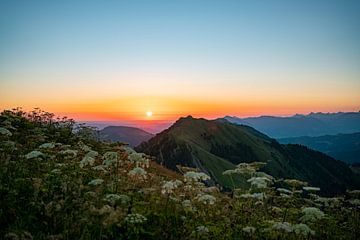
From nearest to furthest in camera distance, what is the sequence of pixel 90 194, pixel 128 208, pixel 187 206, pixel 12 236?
1. pixel 12 236
2. pixel 90 194
3. pixel 128 208
4. pixel 187 206

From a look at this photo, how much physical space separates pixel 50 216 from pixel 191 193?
515cm

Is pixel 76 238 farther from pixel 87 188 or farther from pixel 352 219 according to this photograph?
pixel 352 219

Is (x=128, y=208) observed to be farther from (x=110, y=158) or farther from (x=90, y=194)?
(x=110, y=158)

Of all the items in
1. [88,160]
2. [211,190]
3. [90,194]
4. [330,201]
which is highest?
[88,160]

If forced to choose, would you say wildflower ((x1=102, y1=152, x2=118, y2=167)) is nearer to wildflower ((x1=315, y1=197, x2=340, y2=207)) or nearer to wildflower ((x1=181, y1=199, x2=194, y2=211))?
wildflower ((x1=181, y1=199, x2=194, y2=211))

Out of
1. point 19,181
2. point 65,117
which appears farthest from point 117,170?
point 65,117

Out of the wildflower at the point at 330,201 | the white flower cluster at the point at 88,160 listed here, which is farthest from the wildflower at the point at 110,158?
the wildflower at the point at 330,201

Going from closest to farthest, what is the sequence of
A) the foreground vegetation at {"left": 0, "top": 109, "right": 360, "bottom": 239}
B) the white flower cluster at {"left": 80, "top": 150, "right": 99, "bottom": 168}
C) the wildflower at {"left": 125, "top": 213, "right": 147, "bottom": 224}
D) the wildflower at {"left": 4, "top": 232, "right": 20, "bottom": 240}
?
the wildflower at {"left": 4, "top": 232, "right": 20, "bottom": 240} → the wildflower at {"left": 125, "top": 213, "right": 147, "bottom": 224} → the foreground vegetation at {"left": 0, "top": 109, "right": 360, "bottom": 239} → the white flower cluster at {"left": 80, "top": 150, "right": 99, "bottom": 168}

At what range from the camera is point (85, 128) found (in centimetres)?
2131

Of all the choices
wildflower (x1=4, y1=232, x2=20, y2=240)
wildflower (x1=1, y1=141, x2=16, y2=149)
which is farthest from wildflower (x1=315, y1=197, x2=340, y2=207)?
wildflower (x1=1, y1=141, x2=16, y2=149)

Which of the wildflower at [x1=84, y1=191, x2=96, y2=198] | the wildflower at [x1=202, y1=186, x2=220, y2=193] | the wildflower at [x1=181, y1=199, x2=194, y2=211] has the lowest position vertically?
the wildflower at [x1=202, y1=186, x2=220, y2=193]

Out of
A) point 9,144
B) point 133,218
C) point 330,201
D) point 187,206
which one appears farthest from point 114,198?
point 330,201

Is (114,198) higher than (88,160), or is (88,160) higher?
(88,160)

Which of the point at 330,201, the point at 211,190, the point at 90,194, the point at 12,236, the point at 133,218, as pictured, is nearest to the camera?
the point at 12,236
